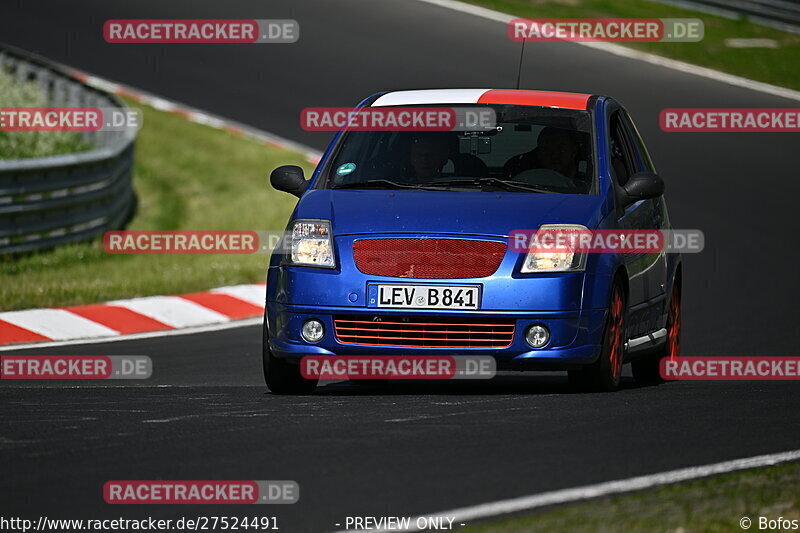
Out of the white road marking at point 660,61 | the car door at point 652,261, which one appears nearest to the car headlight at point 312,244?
the car door at point 652,261

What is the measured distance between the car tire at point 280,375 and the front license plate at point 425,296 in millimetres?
725

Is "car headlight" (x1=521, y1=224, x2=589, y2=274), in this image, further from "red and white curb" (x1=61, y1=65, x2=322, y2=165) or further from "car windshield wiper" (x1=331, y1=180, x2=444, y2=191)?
"red and white curb" (x1=61, y1=65, x2=322, y2=165)

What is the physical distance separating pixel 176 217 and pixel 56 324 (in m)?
6.99

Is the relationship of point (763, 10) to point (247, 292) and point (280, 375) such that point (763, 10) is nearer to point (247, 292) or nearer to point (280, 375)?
point (247, 292)

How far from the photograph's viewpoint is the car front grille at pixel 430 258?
872cm

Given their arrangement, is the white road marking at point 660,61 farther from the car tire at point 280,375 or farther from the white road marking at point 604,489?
the white road marking at point 604,489

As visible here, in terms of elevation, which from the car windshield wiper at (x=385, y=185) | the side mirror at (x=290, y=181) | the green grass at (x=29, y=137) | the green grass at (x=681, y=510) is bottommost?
the green grass at (x=29, y=137)

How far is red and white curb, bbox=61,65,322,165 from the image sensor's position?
2320 cm

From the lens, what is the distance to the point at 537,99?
33.0 feet

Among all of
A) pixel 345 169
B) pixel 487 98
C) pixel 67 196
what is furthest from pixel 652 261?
pixel 67 196

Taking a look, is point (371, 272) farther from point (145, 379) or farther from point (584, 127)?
point (145, 379)

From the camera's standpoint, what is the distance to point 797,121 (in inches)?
990

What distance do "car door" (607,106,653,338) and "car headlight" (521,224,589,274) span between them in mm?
534

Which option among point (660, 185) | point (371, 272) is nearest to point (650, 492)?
point (371, 272)
